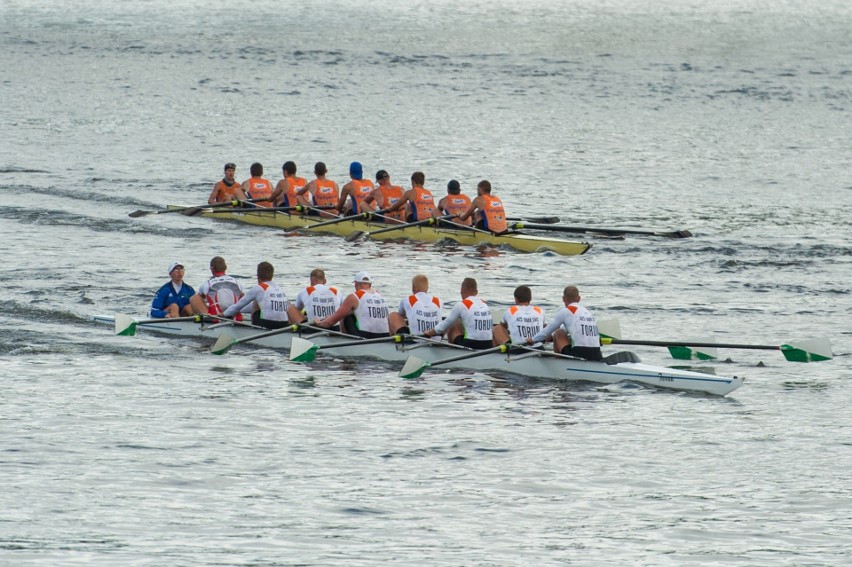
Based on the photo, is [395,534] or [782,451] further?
[782,451]

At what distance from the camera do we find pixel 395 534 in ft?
60.6

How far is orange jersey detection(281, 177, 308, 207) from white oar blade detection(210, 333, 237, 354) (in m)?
14.7

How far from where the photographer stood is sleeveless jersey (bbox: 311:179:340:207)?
1572 inches

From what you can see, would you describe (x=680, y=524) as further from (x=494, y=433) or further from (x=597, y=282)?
(x=597, y=282)

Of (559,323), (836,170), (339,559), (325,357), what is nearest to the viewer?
(339,559)

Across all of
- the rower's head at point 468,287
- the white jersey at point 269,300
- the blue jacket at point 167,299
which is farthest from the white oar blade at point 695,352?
the blue jacket at point 167,299

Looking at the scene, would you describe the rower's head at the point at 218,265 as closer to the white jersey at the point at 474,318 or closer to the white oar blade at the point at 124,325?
the white oar blade at the point at 124,325

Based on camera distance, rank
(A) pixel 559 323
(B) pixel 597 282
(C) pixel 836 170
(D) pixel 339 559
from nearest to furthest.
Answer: (D) pixel 339 559, (A) pixel 559 323, (B) pixel 597 282, (C) pixel 836 170

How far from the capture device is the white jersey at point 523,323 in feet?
80.9

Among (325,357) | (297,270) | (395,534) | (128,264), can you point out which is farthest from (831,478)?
(128,264)

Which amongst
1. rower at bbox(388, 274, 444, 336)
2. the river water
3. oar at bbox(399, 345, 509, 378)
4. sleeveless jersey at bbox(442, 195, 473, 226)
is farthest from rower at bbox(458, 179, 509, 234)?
oar at bbox(399, 345, 509, 378)

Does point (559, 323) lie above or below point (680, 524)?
above

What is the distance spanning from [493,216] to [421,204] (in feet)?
6.83

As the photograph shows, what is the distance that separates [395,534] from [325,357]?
8471 mm
